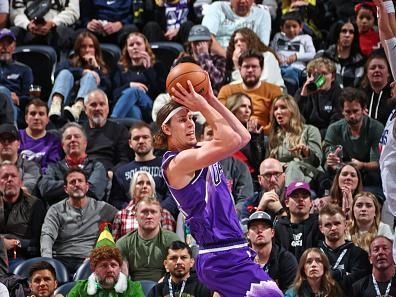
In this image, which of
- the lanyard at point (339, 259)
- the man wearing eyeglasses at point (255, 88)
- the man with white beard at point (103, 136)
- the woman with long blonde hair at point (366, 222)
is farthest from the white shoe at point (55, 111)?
the lanyard at point (339, 259)

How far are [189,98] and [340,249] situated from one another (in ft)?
12.5

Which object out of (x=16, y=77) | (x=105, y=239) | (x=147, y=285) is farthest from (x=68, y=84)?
(x=147, y=285)

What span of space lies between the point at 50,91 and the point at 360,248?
18.9 feet

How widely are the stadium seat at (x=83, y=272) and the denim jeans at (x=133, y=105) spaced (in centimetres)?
327

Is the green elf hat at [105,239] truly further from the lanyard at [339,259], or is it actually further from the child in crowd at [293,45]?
the child in crowd at [293,45]

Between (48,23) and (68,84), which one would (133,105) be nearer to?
(68,84)

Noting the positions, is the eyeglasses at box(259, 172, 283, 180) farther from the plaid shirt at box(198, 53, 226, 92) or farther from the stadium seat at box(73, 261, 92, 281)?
the plaid shirt at box(198, 53, 226, 92)

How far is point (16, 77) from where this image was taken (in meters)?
14.6

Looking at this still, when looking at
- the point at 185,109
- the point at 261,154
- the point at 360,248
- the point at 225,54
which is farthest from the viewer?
the point at 225,54

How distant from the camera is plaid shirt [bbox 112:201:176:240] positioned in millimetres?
12000

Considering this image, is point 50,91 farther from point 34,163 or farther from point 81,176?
point 81,176

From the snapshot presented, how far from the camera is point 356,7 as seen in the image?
598 inches

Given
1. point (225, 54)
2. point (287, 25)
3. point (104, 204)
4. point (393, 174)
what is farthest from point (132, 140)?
point (393, 174)

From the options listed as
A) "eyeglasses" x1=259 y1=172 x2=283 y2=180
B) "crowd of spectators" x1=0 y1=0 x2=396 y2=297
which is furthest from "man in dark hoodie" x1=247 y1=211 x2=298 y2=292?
"eyeglasses" x1=259 y1=172 x2=283 y2=180
